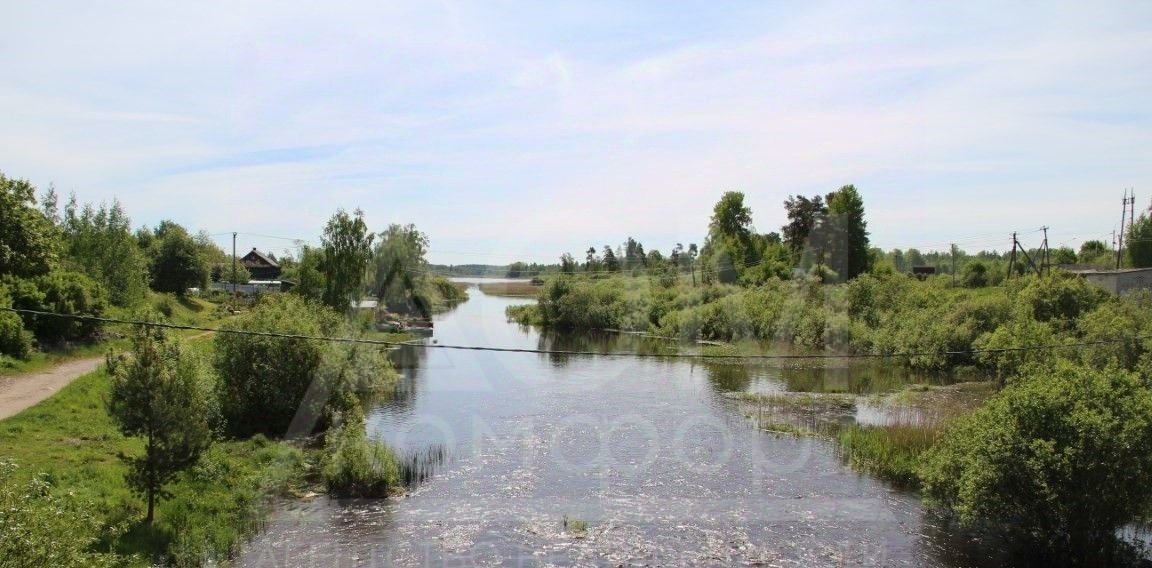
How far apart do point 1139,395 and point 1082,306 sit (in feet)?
95.2

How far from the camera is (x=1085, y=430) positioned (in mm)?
15891

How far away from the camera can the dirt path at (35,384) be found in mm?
22797

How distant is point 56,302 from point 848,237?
71.3 meters

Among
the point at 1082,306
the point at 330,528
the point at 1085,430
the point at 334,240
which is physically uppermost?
the point at 334,240

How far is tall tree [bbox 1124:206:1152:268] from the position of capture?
65.8m

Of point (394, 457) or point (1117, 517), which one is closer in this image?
point (1117, 517)

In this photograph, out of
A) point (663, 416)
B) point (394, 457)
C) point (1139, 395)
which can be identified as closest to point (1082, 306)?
point (663, 416)

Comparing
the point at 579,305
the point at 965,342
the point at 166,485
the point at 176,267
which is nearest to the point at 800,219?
the point at 579,305

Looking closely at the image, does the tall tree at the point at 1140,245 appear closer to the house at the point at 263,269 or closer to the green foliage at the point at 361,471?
the green foliage at the point at 361,471

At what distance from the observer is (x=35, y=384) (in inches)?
993

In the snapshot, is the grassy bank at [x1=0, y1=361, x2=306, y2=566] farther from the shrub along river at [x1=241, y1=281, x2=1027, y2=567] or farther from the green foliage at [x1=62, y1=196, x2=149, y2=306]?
the green foliage at [x1=62, y1=196, x2=149, y2=306]

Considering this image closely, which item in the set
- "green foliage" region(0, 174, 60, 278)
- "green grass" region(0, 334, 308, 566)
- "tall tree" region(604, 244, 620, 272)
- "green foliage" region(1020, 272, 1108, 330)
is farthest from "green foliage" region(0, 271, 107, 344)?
"tall tree" region(604, 244, 620, 272)

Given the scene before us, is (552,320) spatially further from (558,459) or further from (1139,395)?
(1139,395)

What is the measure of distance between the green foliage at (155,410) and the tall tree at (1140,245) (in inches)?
2917
